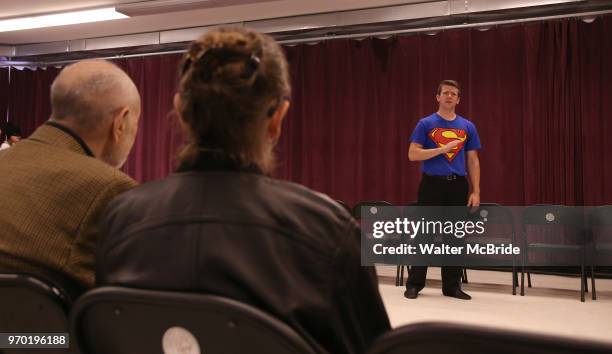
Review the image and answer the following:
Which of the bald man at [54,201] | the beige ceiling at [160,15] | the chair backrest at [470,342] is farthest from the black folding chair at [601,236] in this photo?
the chair backrest at [470,342]

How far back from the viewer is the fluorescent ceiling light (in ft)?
22.6

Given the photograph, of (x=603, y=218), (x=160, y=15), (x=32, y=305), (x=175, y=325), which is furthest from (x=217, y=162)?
(x=160, y=15)

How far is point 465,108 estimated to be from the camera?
21.1ft

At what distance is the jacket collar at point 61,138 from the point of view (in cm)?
132

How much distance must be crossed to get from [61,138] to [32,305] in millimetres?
460

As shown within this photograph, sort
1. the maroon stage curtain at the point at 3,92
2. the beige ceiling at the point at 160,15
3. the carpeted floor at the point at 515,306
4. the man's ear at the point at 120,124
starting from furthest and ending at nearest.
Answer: the maroon stage curtain at the point at 3,92 → the beige ceiling at the point at 160,15 → the carpeted floor at the point at 515,306 → the man's ear at the point at 120,124

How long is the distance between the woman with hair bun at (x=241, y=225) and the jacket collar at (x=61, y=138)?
417mm

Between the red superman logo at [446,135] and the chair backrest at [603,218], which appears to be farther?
the chair backrest at [603,218]

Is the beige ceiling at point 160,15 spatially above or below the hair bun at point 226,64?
above

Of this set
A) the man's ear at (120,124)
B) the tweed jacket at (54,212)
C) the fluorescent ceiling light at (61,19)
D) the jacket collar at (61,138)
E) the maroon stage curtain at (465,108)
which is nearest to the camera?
the tweed jacket at (54,212)

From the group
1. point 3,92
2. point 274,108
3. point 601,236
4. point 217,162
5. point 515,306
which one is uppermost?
point 3,92

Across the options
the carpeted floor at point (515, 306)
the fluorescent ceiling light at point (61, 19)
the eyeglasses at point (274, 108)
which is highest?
the fluorescent ceiling light at point (61, 19)

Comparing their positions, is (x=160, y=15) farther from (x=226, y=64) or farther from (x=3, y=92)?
(x=226, y=64)

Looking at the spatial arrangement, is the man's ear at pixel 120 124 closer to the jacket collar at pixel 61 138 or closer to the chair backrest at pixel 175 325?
the jacket collar at pixel 61 138
